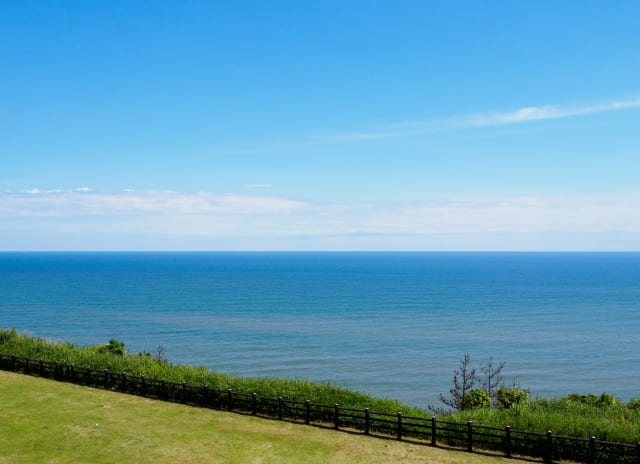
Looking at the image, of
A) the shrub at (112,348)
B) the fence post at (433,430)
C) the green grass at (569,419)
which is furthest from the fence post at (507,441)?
the shrub at (112,348)

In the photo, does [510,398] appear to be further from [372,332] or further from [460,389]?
[372,332]

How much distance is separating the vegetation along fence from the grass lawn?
868mm

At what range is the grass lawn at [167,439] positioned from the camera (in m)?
19.7

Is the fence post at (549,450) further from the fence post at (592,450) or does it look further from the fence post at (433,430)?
the fence post at (433,430)

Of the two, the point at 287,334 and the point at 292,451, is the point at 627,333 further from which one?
the point at 292,451

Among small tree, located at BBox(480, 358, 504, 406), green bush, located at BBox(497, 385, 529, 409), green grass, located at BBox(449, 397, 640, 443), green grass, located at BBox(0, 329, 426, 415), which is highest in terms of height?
green grass, located at BBox(449, 397, 640, 443)

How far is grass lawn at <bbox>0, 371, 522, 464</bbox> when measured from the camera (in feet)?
64.6

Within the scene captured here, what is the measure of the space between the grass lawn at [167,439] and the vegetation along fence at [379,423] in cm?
87

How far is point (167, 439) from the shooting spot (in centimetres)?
2164

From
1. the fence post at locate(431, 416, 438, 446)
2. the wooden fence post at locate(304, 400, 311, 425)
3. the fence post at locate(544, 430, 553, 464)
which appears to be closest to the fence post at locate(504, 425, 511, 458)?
the fence post at locate(544, 430, 553, 464)

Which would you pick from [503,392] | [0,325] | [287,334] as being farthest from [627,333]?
[0,325]

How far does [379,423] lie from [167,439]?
9.42 metres

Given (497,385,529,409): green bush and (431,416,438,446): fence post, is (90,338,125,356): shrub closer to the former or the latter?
(431,416,438,446): fence post

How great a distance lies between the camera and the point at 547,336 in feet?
259
